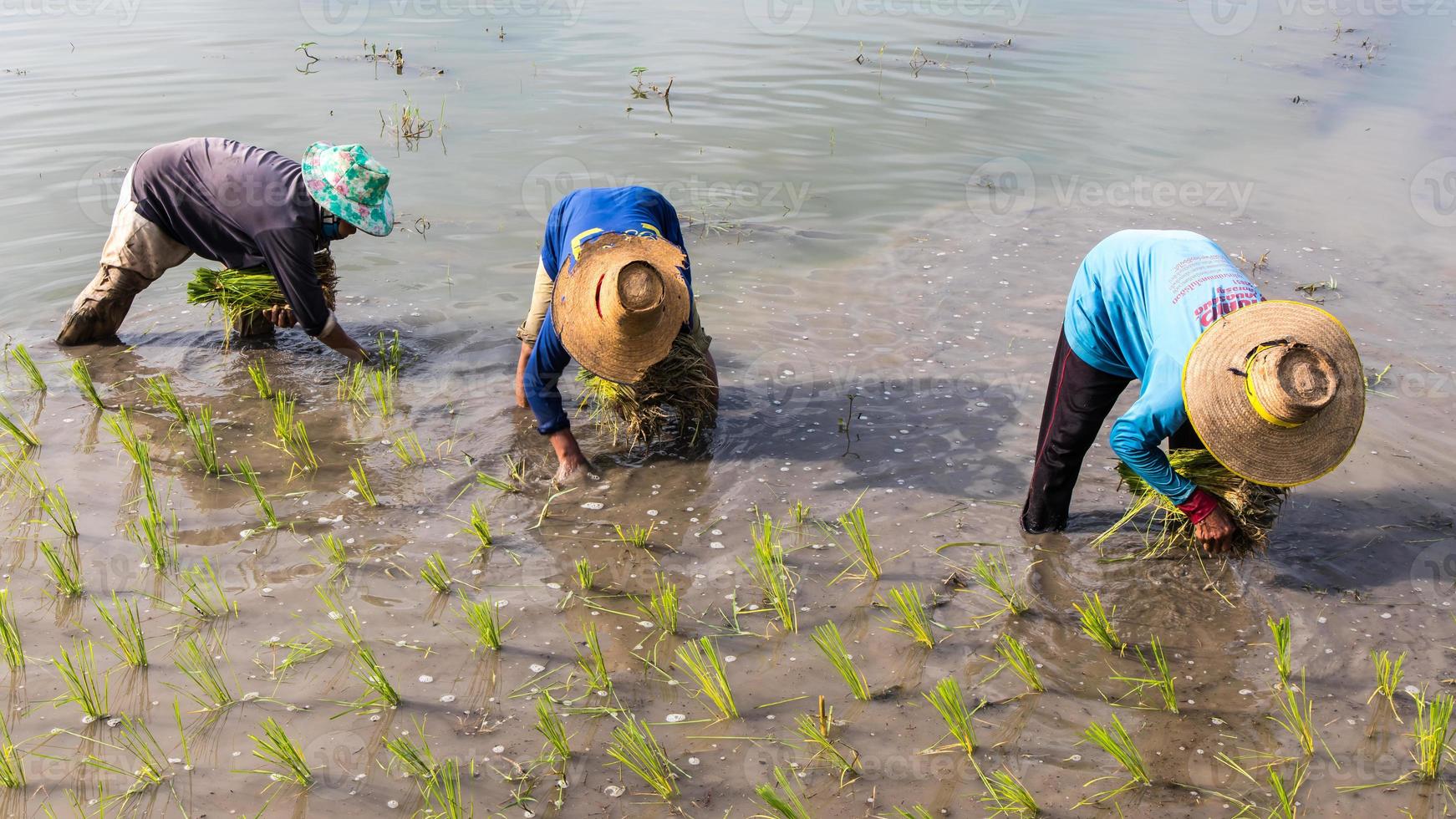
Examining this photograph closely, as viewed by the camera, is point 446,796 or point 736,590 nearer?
point 446,796

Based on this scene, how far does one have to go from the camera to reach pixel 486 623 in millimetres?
3633

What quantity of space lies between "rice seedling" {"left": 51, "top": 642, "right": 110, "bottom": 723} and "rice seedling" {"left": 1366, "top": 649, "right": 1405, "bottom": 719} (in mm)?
4183

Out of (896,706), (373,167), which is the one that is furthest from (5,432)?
(896,706)

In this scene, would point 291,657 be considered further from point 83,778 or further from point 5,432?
point 5,432

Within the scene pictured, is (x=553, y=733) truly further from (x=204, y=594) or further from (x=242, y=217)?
(x=242, y=217)

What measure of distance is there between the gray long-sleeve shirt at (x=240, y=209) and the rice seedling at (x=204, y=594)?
5.15 feet

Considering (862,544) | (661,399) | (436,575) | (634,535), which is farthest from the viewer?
(661,399)

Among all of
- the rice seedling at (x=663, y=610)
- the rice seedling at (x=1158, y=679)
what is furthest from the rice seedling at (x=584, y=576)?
the rice seedling at (x=1158, y=679)

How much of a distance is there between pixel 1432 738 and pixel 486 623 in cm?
303

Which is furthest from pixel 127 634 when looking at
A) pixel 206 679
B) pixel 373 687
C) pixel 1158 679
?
pixel 1158 679

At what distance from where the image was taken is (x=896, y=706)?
3471mm

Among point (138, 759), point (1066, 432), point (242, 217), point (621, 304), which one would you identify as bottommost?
point (138, 759)

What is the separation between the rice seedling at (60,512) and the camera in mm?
4250

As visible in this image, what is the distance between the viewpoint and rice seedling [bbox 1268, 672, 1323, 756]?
3.29m
